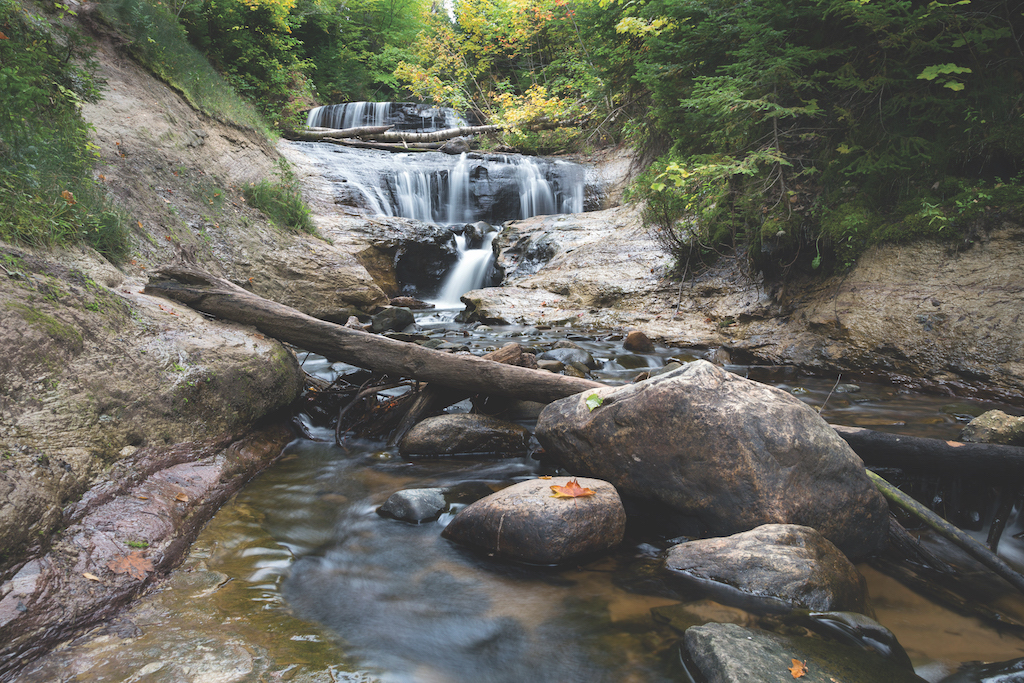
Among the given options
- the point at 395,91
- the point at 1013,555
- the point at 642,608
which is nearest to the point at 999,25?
the point at 1013,555

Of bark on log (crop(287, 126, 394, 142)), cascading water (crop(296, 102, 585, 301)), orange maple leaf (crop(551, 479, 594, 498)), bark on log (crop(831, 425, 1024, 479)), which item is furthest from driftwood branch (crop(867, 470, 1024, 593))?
bark on log (crop(287, 126, 394, 142))

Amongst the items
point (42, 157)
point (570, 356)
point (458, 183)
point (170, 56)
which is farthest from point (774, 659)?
point (458, 183)

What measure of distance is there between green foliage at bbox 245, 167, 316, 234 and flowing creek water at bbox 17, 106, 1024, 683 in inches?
247

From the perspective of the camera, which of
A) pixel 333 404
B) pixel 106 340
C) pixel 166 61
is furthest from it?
pixel 166 61

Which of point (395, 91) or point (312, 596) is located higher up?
point (395, 91)

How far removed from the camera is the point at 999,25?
15.4 feet

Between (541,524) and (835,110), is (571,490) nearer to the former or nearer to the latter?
(541,524)

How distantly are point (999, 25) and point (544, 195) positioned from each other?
1022 cm

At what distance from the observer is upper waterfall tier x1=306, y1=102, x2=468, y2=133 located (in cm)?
1881

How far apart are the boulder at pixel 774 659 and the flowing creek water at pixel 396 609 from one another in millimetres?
140

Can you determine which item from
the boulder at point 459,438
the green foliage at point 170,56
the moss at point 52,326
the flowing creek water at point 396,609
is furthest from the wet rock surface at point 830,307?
the green foliage at point 170,56

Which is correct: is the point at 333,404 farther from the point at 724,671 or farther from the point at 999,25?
the point at 999,25

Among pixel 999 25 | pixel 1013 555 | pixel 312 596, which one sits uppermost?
pixel 999 25

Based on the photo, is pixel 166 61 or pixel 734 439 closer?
pixel 734 439
